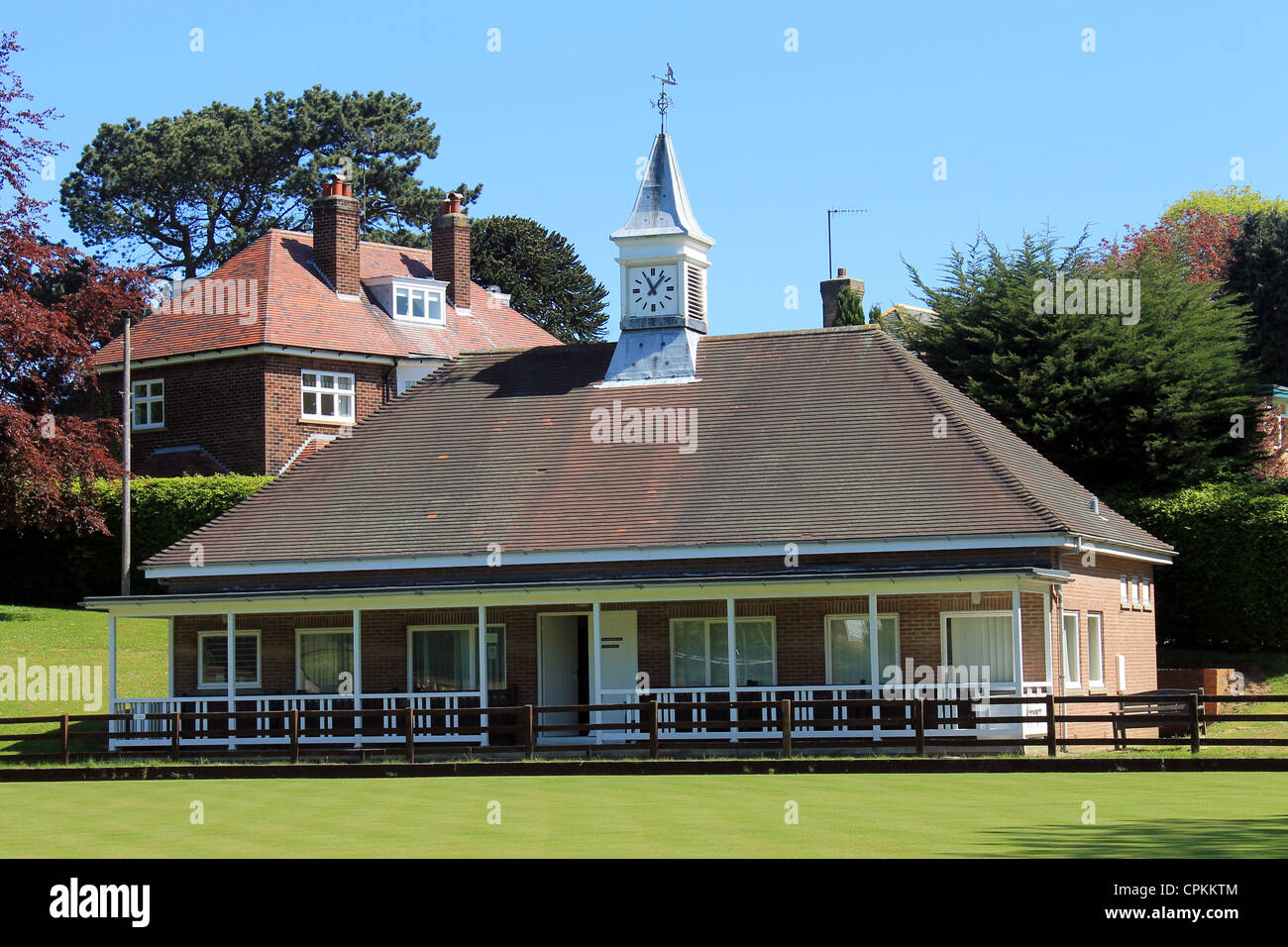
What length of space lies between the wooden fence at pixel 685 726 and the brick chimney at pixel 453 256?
2506 cm

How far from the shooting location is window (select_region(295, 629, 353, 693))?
29.5m

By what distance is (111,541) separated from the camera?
42062mm

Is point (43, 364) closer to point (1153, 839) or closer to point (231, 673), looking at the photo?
point (231, 673)

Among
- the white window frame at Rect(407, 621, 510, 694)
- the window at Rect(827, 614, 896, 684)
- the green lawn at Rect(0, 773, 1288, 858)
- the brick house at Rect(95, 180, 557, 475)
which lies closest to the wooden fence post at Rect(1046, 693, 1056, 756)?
the green lawn at Rect(0, 773, 1288, 858)

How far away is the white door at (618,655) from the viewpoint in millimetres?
28094

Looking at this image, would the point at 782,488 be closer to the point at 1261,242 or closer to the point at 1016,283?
the point at 1016,283

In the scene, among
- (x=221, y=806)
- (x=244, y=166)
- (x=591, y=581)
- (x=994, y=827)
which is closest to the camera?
(x=994, y=827)

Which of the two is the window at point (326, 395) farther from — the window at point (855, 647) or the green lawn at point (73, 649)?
the window at point (855, 647)

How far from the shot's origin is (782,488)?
2828 cm

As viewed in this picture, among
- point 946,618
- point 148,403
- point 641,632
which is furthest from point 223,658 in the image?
point 148,403

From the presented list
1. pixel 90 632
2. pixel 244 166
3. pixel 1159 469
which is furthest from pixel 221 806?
pixel 244 166

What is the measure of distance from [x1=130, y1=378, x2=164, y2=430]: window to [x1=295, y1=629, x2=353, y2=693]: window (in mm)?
18585

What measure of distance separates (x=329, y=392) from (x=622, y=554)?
1999 cm
